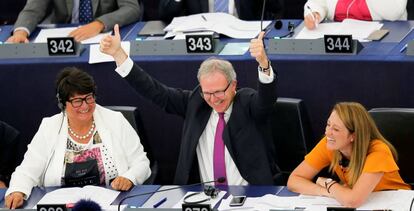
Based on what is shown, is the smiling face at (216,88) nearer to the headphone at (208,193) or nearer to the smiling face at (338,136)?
the headphone at (208,193)

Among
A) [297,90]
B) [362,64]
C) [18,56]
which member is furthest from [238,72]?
[18,56]

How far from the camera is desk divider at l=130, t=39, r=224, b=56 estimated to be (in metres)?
6.30

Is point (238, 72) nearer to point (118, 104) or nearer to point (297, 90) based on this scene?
point (297, 90)

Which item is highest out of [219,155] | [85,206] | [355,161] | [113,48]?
[113,48]

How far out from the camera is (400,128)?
5270mm

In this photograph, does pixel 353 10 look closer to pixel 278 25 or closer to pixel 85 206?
pixel 278 25

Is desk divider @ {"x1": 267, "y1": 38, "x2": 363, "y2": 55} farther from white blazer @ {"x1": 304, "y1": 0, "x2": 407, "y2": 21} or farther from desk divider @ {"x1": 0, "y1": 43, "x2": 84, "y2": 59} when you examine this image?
desk divider @ {"x1": 0, "y1": 43, "x2": 84, "y2": 59}

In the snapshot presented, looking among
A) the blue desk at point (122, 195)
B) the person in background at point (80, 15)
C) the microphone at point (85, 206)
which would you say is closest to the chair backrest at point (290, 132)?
the blue desk at point (122, 195)

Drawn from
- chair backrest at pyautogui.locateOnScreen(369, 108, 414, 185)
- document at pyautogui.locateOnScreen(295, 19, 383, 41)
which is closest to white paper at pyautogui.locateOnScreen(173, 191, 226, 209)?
chair backrest at pyautogui.locateOnScreen(369, 108, 414, 185)

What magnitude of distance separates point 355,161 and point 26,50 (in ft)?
8.42

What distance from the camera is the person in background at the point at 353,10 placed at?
6.47 metres

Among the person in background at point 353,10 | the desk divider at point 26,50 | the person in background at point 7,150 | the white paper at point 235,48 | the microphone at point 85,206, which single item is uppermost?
the person in background at point 353,10

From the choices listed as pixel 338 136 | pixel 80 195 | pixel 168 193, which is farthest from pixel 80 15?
pixel 338 136

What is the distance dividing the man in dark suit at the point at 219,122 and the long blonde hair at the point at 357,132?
18.0 inches
